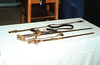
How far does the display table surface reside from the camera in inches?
43.8

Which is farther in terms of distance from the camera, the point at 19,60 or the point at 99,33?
the point at 99,33

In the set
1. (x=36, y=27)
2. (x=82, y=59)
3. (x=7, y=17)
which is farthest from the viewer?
(x=7, y=17)

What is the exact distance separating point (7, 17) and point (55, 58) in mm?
2730

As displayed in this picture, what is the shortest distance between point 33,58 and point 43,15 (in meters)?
1.11

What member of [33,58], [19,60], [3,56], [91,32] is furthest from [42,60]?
[91,32]

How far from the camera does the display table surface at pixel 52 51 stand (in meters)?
1.11

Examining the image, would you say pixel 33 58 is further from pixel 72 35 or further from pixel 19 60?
pixel 72 35

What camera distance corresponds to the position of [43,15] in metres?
2.18

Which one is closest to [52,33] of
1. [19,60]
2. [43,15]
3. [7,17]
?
[19,60]

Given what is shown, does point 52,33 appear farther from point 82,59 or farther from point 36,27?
point 82,59

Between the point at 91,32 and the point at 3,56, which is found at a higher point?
the point at 91,32

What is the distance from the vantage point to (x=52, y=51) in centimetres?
122

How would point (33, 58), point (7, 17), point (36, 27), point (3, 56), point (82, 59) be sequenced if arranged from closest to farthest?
1. point (3, 56)
2. point (33, 58)
3. point (82, 59)
4. point (36, 27)
5. point (7, 17)

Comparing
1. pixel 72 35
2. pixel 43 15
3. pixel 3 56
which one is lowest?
pixel 3 56
